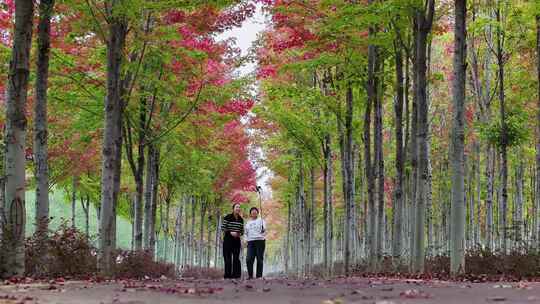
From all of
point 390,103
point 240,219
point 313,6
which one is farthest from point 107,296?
point 390,103

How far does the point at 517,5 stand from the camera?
20828 millimetres

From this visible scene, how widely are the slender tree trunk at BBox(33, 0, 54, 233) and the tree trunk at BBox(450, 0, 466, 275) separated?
7660mm

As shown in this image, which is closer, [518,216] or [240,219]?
[240,219]

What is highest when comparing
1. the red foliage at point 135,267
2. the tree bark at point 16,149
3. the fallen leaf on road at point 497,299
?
the tree bark at point 16,149

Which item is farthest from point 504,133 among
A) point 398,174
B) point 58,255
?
point 58,255

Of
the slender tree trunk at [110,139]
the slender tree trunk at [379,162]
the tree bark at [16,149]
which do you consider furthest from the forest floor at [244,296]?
the slender tree trunk at [379,162]

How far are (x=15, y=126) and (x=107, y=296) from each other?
12.0 feet

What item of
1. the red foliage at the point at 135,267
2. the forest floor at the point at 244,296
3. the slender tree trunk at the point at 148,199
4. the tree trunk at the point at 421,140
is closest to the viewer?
the forest floor at the point at 244,296

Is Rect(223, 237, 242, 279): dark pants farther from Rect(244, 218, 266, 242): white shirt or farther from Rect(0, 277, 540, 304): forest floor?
Rect(0, 277, 540, 304): forest floor

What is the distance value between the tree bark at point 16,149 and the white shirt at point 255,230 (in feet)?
20.4

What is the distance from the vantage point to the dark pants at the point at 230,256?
49.5 ft

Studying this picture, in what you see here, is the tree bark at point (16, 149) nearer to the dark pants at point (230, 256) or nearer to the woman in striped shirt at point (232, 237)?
the woman in striped shirt at point (232, 237)

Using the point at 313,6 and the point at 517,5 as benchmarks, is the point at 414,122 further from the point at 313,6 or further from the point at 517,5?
the point at 517,5

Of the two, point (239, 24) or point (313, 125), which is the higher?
point (239, 24)
